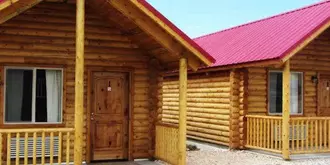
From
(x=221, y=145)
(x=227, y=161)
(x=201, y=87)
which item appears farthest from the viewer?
(x=201, y=87)

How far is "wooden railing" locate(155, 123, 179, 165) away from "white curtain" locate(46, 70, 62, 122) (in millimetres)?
2678

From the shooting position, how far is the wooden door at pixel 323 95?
15906 millimetres

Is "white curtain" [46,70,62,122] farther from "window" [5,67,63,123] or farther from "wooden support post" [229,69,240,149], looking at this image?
"wooden support post" [229,69,240,149]

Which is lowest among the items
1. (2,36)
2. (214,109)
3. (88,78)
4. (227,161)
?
(227,161)

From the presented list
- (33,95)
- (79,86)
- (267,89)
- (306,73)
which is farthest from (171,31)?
(306,73)

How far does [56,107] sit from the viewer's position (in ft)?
36.8

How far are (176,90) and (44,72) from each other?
9.04 metres

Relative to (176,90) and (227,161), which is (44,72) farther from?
A: (176,90)

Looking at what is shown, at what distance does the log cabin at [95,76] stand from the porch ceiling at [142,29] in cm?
2

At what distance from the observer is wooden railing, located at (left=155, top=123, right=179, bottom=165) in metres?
10.8

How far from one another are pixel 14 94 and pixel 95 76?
6.87ft

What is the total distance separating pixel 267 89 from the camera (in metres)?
15.1

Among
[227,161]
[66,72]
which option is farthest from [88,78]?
[227,161]

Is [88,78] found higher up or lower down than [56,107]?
higher up
